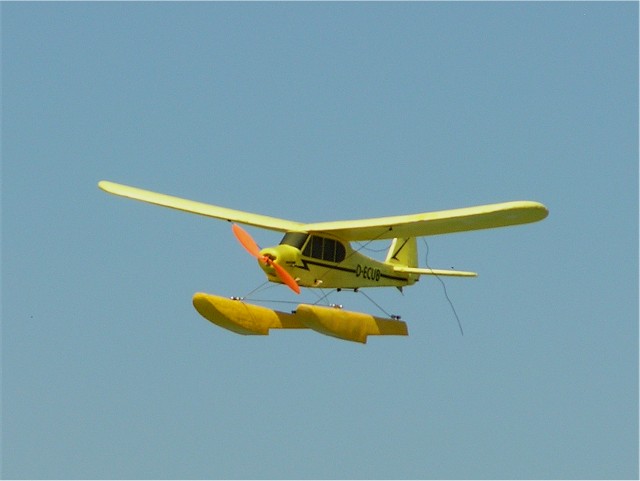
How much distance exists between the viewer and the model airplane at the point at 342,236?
37906 mm

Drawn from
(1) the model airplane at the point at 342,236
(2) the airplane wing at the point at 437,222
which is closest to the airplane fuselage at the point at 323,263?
(1) the model airplane at the point at 342,236

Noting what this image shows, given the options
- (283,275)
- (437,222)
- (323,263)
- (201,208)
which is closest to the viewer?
(283,275)

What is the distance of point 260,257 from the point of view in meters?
38.4

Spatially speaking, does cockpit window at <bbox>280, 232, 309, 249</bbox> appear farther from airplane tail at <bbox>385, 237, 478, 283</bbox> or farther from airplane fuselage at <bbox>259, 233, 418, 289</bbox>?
airplane tail at <bbox>385, 237, 478, 283</bbox>

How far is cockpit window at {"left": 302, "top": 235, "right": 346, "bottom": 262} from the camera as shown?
3934cm

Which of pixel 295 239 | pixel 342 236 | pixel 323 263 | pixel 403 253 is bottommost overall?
pixel 323 263

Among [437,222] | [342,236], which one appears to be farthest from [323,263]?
[437,222]

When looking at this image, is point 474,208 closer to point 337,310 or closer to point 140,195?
point 337,310

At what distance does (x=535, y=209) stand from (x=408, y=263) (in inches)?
297

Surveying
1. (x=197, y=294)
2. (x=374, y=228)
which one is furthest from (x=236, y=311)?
(x=374, y=228)

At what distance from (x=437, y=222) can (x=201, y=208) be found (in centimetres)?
682

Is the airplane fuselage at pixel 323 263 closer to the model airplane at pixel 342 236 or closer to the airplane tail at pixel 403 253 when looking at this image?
the model airplane at pixel 342 236

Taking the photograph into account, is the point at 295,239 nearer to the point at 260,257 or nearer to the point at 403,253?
the point at 260,257

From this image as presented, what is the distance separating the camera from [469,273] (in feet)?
143
